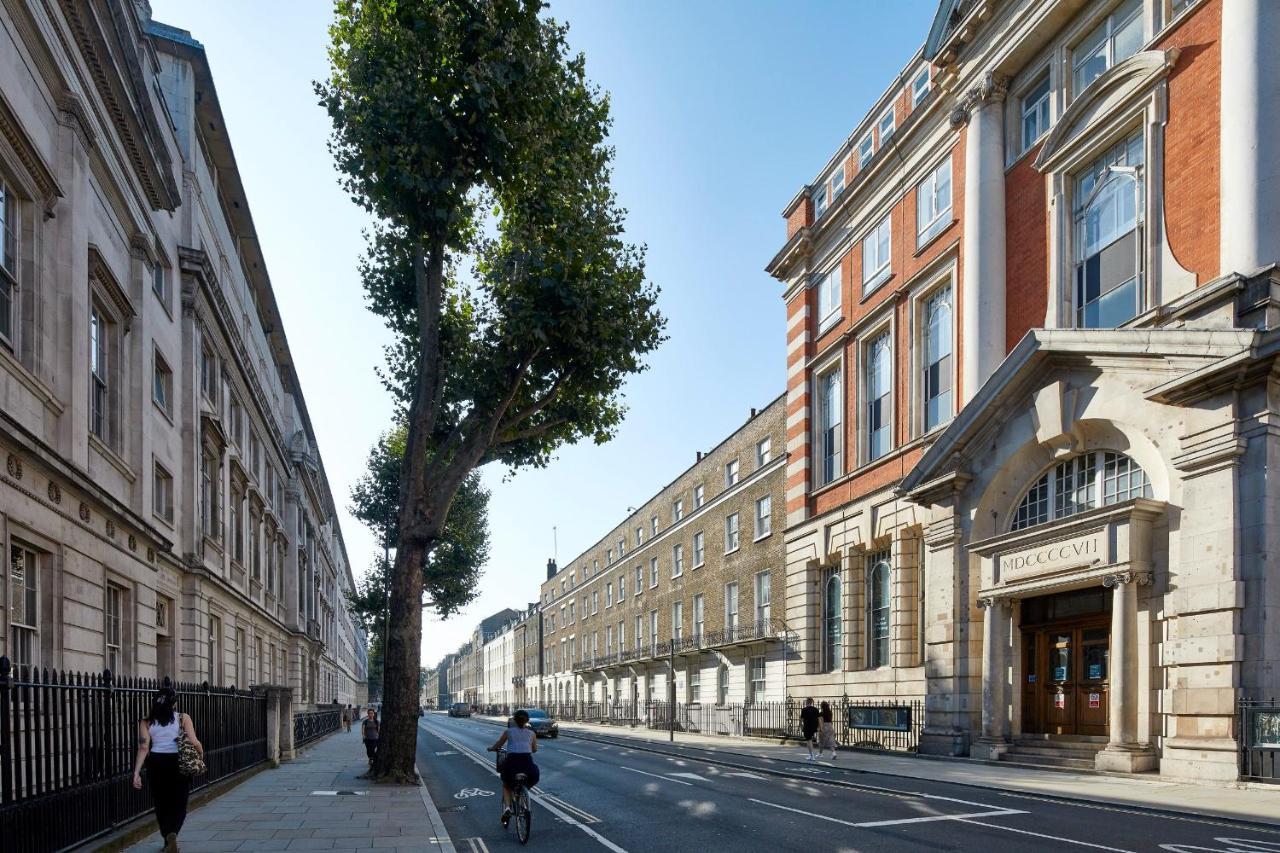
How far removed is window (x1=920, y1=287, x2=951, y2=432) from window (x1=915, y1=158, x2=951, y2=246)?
1.73 m

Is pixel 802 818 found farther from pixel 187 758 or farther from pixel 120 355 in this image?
pixel 120 355

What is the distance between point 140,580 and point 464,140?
958 cm

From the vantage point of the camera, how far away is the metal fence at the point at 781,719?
2392cm

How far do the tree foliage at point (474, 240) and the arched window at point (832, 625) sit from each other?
10.8 meters

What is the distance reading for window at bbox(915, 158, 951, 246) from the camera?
25281 millimetres

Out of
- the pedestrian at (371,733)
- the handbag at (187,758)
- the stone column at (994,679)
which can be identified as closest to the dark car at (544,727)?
the pedestrian at (371,733)

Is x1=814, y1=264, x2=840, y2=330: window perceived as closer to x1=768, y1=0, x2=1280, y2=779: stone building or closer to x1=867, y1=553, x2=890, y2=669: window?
x1=768, y1=0, x2=1280, y2=779: stone building

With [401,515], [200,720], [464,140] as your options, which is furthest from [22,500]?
[464,140]

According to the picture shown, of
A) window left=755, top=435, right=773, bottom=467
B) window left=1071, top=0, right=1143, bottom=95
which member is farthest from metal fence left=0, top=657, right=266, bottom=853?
→ window left=755, top=435, right=773, bottom=467

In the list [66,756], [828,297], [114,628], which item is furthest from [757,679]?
[66,756]

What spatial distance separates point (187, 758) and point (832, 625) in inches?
903

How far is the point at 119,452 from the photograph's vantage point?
54.0 ft

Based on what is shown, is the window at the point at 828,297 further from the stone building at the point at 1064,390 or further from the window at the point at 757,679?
the window at the point at 757,679

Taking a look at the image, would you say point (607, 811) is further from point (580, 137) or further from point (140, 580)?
point (580, 137)
